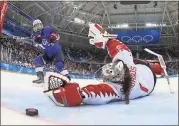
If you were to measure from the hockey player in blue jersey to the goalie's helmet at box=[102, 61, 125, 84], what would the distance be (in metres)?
0.72

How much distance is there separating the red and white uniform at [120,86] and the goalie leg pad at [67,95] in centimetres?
10

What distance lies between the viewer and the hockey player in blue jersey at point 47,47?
3.11 metres

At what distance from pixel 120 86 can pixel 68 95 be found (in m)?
0.55

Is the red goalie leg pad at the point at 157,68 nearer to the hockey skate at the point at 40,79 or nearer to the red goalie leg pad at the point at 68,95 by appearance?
the red goalie leg pad at the point at 68,95

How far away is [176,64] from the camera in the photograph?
17266 millimetres

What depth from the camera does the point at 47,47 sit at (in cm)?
337

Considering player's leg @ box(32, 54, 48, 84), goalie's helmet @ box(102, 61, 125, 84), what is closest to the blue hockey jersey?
player's leg @ box(32, 54, 48, 84)

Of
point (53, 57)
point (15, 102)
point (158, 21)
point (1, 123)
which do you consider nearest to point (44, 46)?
point (53, 57)

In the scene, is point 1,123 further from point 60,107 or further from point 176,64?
point 176,64

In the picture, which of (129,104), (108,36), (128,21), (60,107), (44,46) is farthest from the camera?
(128,21)

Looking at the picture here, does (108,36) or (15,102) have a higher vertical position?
(108,36)

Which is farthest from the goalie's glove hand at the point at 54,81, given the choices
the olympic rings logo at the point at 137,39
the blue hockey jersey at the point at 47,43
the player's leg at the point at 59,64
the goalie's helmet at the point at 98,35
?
the olympic rings logo at the point at 137,39

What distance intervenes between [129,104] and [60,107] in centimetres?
59

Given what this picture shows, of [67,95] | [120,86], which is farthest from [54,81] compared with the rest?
[120,86]
